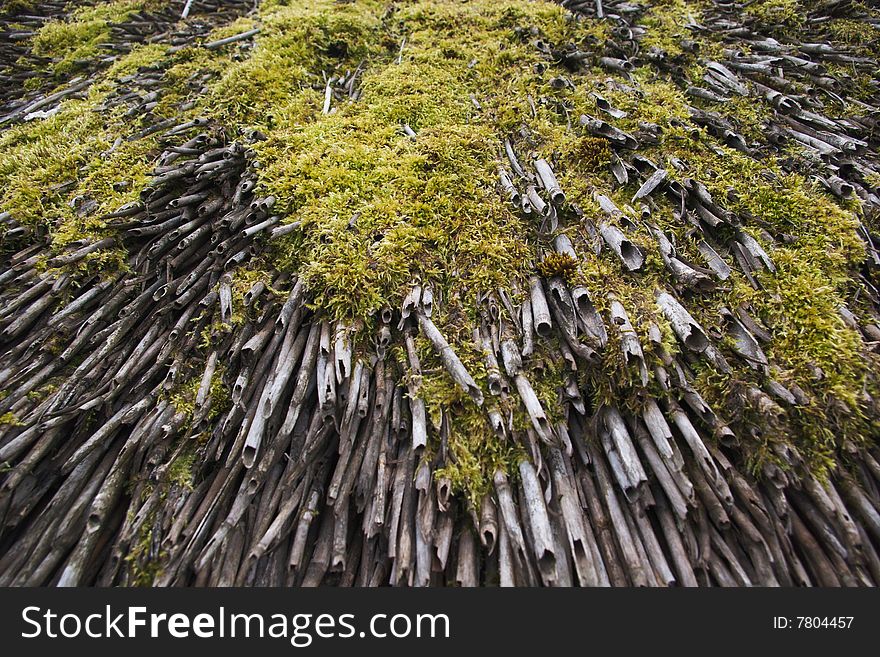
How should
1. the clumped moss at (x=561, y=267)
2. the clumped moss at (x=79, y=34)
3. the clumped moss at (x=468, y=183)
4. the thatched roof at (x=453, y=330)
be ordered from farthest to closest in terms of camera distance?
the clumped moss at (x=79, y=34)
the clumped moss at (x=561, y=267)
the clumped moss at (x=468, y=183)
the thatched roof at (x=453, y=330)

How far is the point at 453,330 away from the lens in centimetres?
312

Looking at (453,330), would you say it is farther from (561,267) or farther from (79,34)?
(79,34)

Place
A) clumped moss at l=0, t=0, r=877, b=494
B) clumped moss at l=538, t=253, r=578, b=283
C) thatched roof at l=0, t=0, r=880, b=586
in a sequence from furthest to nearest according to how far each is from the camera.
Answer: clumped moss at l=538, t=253, r=578, b=283, clumped moss at l=0, t=0, r=877, b=494, thatched roof at l=0, t=0, r=880, b=586

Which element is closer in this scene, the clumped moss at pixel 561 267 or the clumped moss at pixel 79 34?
the clumped moss at pixel 561 267

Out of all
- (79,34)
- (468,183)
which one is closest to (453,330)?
(468,183)

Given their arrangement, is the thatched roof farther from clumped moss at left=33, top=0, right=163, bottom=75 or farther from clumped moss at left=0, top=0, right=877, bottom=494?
clumped moss at left=33, top=0, right=163, bottom=75

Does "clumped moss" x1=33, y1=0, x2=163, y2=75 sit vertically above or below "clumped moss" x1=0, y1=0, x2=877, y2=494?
above

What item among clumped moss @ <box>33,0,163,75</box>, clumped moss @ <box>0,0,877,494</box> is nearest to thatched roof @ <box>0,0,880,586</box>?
clumped moss @ <box>0,0,877,494</box>

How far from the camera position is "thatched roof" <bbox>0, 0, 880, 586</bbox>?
2.58m

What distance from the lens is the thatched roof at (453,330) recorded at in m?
2.58

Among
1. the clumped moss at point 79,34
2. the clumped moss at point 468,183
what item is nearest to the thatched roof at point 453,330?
the clumped moss at point 468,183

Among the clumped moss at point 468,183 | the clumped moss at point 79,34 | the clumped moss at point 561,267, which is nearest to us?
the clumped moss at point 468,183

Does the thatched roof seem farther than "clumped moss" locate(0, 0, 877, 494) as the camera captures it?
No

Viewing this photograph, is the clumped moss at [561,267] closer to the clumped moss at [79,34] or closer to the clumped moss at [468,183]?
the clumped moss at [468,183]
